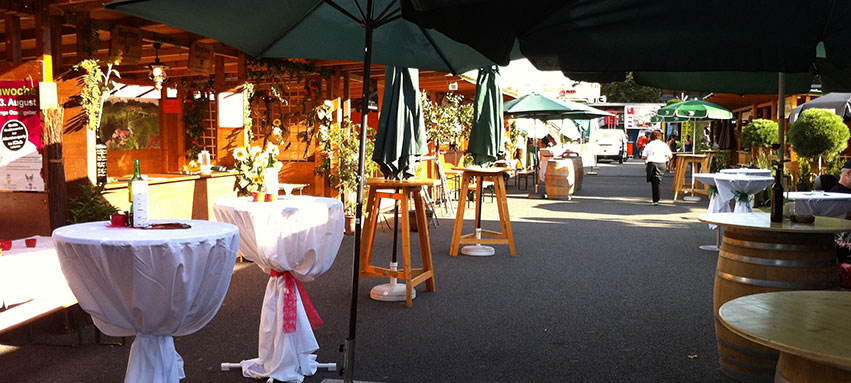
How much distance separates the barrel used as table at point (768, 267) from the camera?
11.9ft

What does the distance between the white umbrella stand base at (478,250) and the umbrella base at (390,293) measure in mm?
2093

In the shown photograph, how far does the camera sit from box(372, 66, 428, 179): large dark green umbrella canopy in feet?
20.2

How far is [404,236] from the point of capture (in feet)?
18.8

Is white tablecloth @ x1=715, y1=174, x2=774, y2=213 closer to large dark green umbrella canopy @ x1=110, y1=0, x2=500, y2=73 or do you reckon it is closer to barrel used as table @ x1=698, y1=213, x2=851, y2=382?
barrel used as table @ x1=698, y1=213, x2=851, y2=382

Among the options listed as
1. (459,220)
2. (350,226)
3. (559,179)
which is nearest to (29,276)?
(459,220)

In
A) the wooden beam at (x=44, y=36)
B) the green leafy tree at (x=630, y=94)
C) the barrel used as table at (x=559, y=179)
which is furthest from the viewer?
the green leafy tree at (x=630, y=94)

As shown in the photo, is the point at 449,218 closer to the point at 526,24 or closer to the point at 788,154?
the point at 788,154

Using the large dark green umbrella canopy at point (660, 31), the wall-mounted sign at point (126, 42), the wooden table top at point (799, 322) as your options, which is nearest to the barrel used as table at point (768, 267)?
the wooden table top at point (799, 322)

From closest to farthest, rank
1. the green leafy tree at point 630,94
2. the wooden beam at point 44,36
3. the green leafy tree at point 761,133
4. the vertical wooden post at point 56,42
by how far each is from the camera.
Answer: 1. the wooden beam at point 44,36
2. the vertical wooden post at point 56,42
3. the green leafy tree at point 761,133
4. the green leafy tree at point 630,94

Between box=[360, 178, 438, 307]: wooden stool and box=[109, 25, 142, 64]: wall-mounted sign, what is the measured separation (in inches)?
105

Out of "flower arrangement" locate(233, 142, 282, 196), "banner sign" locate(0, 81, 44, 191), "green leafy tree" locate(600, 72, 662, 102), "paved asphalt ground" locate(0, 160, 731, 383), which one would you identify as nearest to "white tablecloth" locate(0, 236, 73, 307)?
"paved asphalt ground" locate(0, 160, 731, 383)

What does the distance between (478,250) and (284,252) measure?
4.41 m

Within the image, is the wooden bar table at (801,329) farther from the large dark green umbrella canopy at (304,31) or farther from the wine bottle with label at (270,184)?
the wine bottle with label at (270,184)

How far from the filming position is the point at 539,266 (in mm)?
7223
